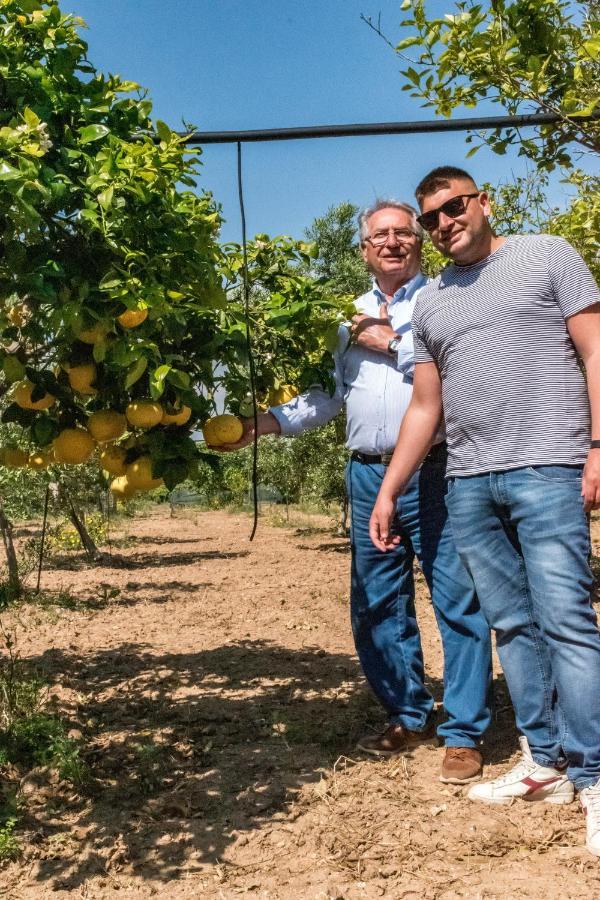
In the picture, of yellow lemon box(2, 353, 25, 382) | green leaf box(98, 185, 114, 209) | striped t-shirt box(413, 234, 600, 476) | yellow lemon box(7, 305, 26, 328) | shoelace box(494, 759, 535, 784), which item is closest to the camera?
green leaf box(98, 185, 114, 209)

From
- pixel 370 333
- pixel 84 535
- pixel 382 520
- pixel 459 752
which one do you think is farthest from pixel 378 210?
pixel 84 535

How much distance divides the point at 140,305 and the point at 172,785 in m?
2.26

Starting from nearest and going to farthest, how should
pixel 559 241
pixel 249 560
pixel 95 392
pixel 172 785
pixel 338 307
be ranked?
pixel 95 392 < pixel 559 241 < pixel 338 307 < pixel 172 785 < pixel 249 560

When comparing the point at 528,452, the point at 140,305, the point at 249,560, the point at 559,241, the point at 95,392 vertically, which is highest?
the point at 559,241

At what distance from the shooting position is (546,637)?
8.87ft

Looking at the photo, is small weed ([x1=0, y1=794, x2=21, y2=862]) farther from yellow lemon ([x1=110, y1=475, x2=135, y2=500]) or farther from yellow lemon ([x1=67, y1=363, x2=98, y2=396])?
yellow lemon ([x1=67, y1=363, x2=98, y2=396])

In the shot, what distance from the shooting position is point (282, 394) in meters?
3.31

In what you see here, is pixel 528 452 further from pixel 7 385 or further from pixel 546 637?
pixel 7 385

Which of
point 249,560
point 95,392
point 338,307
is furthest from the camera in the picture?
point 249,560

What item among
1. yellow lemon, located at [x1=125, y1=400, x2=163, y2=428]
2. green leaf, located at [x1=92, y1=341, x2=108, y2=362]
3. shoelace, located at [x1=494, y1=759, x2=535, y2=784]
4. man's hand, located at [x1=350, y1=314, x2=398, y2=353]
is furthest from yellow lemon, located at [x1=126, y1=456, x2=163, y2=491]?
shoelace, located at [x1=494, y1=759, x2=535, y2=784]

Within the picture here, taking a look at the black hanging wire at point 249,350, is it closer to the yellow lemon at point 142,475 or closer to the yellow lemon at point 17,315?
the yellow lemon at point 142,475

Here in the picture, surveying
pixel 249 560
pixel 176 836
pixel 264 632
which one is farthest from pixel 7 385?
pixel 249 560

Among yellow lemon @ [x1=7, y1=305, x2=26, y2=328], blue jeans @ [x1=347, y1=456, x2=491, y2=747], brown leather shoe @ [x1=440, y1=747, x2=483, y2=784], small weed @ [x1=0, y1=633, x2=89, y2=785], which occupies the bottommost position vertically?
small weed @ [x1=0, y1=633, x2=89, y2=785]

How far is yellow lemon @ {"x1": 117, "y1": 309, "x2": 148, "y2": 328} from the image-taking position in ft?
7.26
